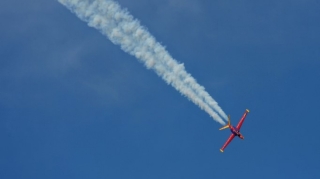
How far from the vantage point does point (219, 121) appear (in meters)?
71.9

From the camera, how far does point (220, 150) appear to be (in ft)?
267

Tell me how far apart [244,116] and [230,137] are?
11.3 ft

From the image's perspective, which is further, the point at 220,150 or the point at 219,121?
the point at 220,150

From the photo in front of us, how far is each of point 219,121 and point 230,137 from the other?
1131 centimetres

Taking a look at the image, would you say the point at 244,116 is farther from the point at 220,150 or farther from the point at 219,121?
the point at 219,121

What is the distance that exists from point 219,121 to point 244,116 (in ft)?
35.7

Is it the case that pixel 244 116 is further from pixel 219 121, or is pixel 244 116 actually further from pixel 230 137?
pixel 219 121

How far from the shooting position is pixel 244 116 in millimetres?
81875

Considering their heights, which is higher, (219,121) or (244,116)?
(244,116)

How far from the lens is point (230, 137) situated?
82562 millimetres

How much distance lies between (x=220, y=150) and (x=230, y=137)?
8.26 feet

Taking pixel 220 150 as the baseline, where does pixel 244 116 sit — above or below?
above

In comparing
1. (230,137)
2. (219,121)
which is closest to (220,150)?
(230,137)

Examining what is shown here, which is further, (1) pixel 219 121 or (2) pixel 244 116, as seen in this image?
(2) pixel 244 116
